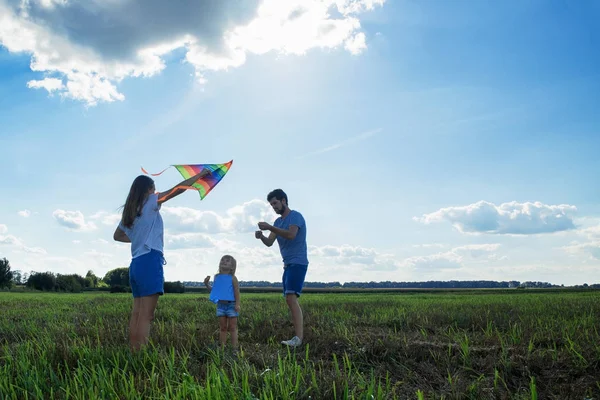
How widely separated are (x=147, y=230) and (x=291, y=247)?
2090 mm

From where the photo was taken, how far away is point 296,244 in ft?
20.4

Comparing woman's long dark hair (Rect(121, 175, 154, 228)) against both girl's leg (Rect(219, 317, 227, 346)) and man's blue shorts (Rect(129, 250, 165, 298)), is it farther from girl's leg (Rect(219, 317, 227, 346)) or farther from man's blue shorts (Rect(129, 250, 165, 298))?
girl's leg (Rect(219, 317, 227, 346))

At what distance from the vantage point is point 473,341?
5902mm

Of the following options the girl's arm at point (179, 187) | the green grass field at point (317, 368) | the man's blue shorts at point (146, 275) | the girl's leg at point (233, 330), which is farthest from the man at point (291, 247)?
the man's blue shorts at point (146, 275)

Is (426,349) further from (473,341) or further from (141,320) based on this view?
(141,320)

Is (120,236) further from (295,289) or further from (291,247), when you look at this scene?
(295,289)

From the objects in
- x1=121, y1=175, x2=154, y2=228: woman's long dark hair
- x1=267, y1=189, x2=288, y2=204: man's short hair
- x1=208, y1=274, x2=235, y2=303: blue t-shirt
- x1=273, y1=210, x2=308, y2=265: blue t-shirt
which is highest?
x1=267, y1=189, x2=288, y2=204: man's short hair

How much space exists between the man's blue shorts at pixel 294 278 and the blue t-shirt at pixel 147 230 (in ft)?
6.24

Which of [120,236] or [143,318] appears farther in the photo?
[120,236]

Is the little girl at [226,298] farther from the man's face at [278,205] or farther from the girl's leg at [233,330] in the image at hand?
the man's face at [278,205]

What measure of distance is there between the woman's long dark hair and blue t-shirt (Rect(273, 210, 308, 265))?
198 cm

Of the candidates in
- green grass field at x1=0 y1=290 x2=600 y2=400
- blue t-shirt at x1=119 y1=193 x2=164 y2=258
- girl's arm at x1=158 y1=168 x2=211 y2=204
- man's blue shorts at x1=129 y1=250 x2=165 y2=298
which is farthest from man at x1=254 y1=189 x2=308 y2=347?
man's blue shorts at x1=129 y1=250 x2=165 y2=298

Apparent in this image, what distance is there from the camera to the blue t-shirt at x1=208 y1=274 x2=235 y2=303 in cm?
596

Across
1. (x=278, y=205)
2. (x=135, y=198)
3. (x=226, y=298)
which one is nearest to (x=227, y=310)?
(x=226, y=298)
